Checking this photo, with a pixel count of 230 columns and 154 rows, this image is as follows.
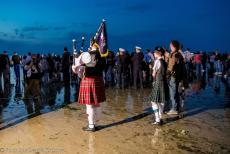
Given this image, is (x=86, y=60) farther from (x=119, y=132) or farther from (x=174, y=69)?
(x=174, y=69)

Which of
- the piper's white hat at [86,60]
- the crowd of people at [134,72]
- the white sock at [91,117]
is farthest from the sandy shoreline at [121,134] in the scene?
the piper's white hat at [86,60]

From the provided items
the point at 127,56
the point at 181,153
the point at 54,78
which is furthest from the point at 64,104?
the point at 54,78

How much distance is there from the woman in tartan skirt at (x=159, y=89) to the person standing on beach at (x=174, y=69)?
74cm

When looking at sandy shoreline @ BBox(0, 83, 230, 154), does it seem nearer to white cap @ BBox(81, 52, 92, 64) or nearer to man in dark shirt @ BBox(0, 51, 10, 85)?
white cap @ BBox(81, 52, 92, 64)

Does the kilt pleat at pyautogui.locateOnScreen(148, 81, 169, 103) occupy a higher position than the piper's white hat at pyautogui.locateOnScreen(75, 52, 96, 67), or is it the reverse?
the piper's white hat at pyautogui.locateOnScreen(75, 52, 96, 67)

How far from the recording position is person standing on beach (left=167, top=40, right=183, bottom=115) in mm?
10438

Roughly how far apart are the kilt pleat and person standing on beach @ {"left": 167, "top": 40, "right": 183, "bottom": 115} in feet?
2.99

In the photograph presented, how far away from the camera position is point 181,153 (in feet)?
23.5

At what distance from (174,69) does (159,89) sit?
115cm

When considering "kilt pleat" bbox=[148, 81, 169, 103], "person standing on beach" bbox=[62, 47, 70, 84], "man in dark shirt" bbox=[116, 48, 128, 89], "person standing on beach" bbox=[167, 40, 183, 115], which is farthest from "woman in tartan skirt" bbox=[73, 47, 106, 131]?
"person standing on beach" bbox=[62, 47, 70, 84]

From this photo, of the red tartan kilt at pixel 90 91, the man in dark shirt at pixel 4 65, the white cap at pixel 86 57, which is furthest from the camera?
the man in dark shirt at pixel 4 65

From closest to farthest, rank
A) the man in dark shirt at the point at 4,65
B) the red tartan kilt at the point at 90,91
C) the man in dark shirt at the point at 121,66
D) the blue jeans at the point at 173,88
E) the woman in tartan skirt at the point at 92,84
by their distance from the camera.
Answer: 1. the woman in tartan skirt at the point at 92,84
2. the red tartan kilt at the point at 90,91
3. the blue jeans at the point at 173,88
4. the man in dark shirt at the point at 121,66
5. the man in dark shirt at the point at 4,65

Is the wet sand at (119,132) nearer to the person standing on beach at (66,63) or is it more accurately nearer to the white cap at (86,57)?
the white cap at (86,57)

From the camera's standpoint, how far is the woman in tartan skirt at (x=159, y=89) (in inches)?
377
